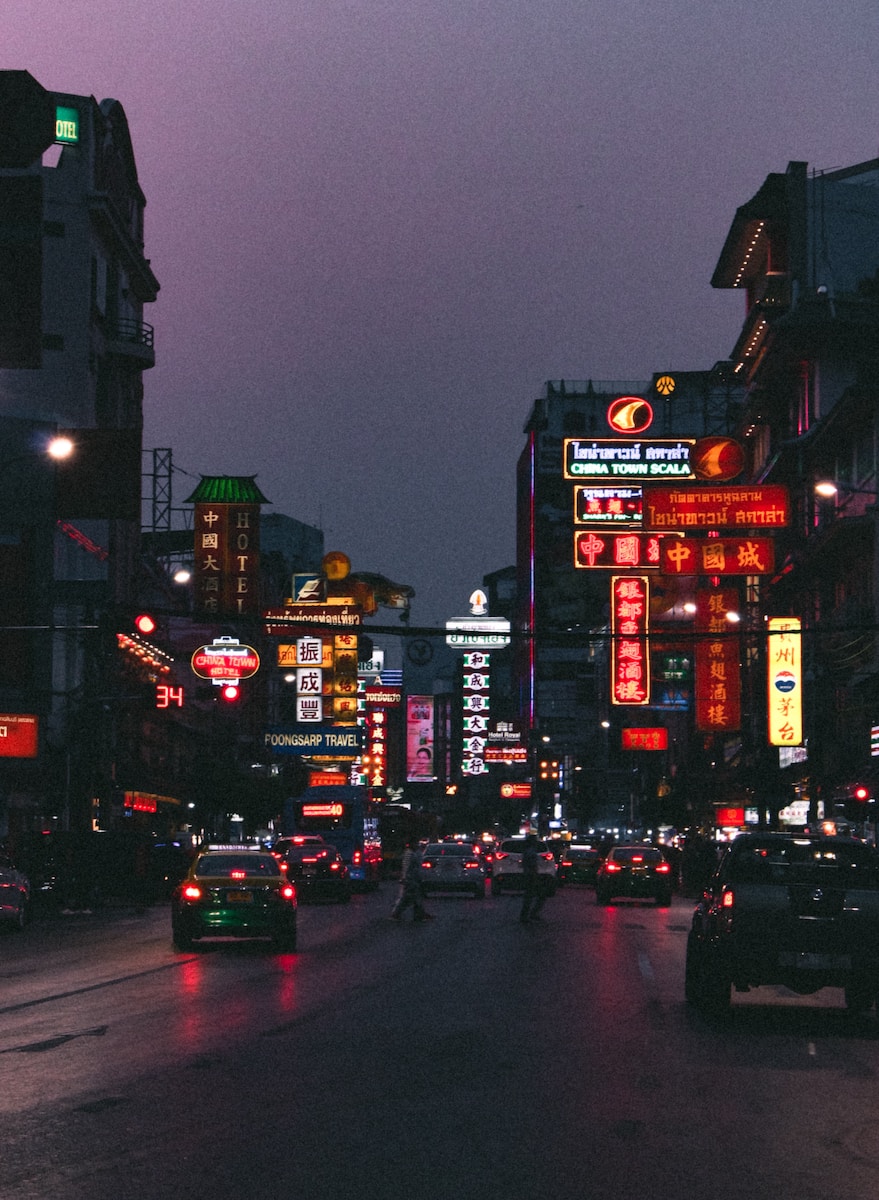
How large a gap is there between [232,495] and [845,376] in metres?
33.0

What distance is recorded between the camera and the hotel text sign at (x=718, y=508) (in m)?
62.7

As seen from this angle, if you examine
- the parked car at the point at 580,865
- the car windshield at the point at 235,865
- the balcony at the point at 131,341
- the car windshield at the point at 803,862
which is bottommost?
the parked car at the point at 580,865

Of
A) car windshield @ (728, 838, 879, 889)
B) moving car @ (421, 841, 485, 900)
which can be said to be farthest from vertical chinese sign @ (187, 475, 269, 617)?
car windshield @ (728, 838, 879, 889)

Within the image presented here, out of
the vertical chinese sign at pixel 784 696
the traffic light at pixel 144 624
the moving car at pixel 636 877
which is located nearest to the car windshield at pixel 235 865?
the traffic light at pixel 144 624

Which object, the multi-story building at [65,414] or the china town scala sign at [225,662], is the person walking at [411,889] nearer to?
the multi-story building at [65,414]

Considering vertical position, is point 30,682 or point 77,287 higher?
point 77,287

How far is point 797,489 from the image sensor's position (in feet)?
225

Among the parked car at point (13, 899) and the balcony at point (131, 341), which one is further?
the balcony at point (131, 341)

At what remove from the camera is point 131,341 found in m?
83.8

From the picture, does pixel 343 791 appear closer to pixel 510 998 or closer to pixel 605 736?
pixel 510 998

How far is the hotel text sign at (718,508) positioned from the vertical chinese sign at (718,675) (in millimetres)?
4380

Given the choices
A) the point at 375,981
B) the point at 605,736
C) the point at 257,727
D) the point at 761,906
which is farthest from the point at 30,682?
the point at 605,736

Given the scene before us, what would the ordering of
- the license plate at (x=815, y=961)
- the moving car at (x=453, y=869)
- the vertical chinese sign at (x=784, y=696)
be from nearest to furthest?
the license plate at (x=815, y=961)
the moving car at (x=453, y=869)
the vertical chinese sign at (x=784, y=696)

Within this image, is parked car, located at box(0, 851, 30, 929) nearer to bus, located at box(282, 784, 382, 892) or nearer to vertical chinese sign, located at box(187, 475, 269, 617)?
bus, located at box(282, 784, 382, 892)
